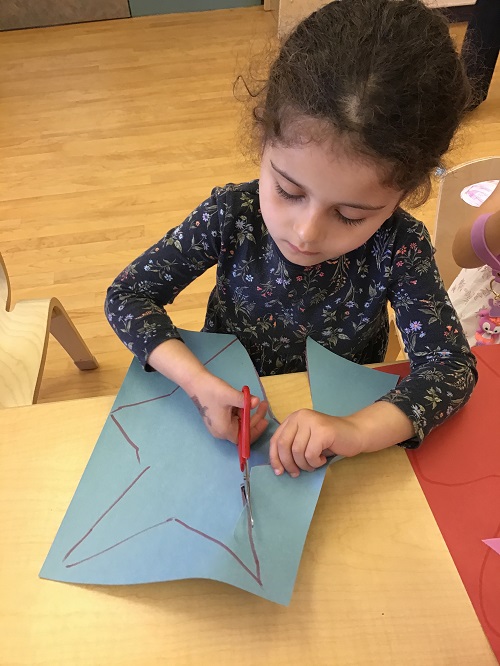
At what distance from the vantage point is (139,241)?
5.97 feet

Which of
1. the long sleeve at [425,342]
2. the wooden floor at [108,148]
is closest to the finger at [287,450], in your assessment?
the long sleeve at [425,342]

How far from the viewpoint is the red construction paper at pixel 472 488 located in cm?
49

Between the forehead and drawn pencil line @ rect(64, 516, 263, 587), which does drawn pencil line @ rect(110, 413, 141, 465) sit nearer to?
drawn pencil line @ rect(64, 516, 263, 587)

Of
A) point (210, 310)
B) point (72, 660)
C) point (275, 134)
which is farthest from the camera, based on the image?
point (210, 310)

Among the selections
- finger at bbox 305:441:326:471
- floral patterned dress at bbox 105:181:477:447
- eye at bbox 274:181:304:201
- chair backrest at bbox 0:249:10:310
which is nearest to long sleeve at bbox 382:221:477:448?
floral patterned dress at bbox 105:181:477:447

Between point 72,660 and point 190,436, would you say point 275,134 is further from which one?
point 72,660

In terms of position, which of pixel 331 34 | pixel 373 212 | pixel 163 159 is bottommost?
pixel 163 159

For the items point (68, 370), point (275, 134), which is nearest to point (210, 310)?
point (275, 134)

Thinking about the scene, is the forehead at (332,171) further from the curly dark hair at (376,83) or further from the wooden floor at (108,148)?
the wooden floor at (108,148)

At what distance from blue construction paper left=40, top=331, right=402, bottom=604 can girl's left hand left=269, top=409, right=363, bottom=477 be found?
0.5 inches

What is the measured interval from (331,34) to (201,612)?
554 millimetres

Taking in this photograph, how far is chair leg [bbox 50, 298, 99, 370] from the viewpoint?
3.96 ft

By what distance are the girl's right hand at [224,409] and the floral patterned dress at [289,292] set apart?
106 millimetres

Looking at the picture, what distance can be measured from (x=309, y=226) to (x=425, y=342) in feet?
0.85
